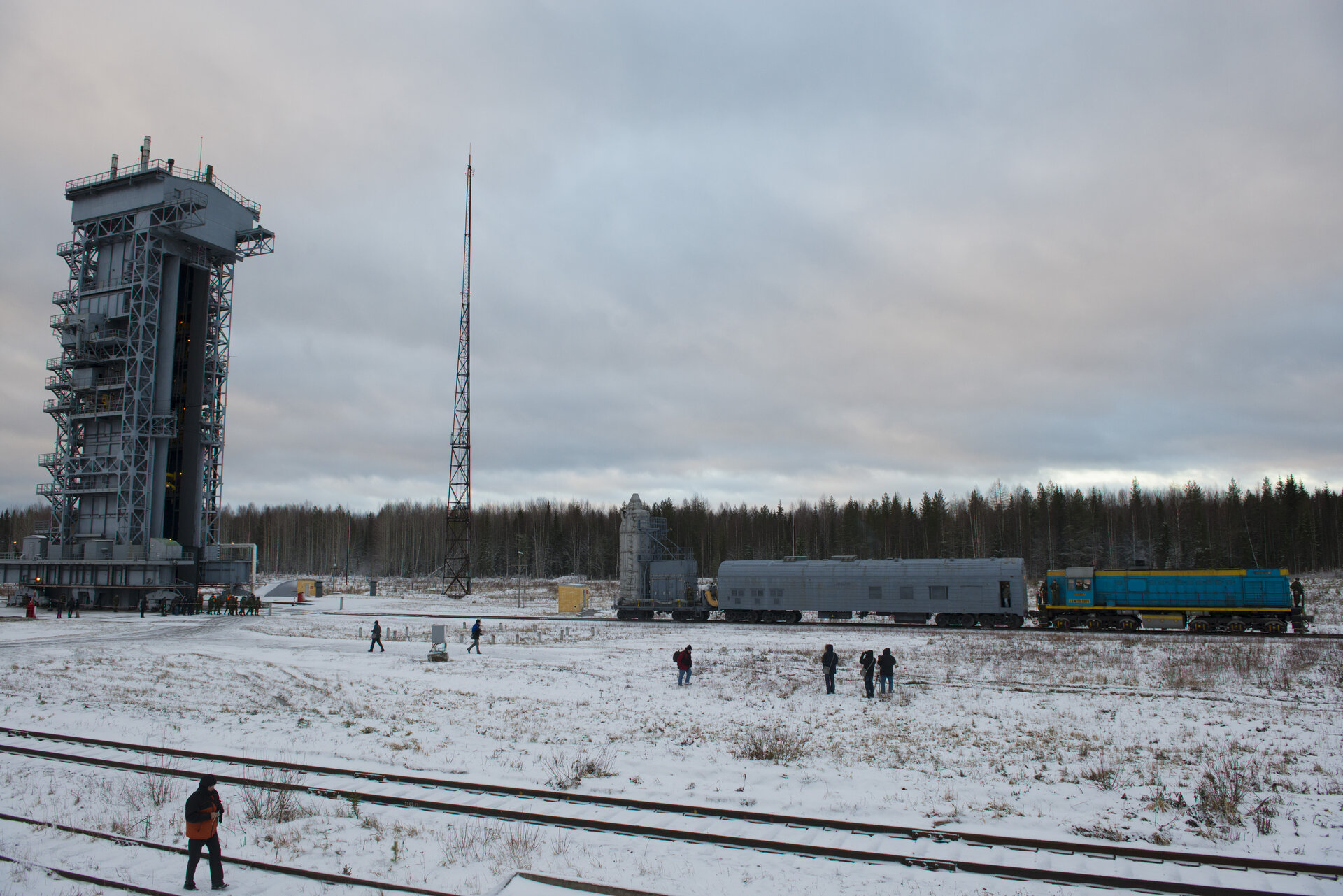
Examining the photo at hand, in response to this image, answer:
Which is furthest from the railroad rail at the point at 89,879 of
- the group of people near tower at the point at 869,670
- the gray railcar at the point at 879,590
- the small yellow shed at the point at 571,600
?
the small yellow shed at the point at 571,600

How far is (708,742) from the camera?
18.0m

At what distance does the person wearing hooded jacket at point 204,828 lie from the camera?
9.67 meters

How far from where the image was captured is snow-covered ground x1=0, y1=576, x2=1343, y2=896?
36.8ft

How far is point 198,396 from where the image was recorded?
6269 centimetres

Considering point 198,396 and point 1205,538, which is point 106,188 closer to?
point 198,396

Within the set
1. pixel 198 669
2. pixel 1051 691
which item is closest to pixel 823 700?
pixel 1051 691

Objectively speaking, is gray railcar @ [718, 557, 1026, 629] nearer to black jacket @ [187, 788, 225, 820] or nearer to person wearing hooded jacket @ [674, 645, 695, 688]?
person wearing hooded jacket @ [674, 645, 695, 688]

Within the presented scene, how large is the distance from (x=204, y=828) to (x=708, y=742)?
11027 mm

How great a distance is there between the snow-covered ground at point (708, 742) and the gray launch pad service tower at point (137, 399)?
88.1 ft

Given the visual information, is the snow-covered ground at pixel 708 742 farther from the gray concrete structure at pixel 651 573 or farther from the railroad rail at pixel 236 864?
the gray concrete structure at pixel 651 573

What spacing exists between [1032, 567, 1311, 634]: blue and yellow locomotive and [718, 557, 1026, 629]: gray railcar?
7.50 ft

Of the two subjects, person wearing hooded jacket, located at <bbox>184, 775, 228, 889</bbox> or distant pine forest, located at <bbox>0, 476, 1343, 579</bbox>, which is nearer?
person wearing hooded jacket, located at <bbox>184, 775, 228, 889</bbox>

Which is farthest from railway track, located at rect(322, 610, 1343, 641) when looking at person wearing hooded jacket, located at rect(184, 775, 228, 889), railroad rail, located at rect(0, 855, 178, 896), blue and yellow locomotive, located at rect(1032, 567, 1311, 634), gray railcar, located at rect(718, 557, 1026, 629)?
railroad rail, located at rect(0, 855, 178, 896)

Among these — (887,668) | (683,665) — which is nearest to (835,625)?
(683,665)
